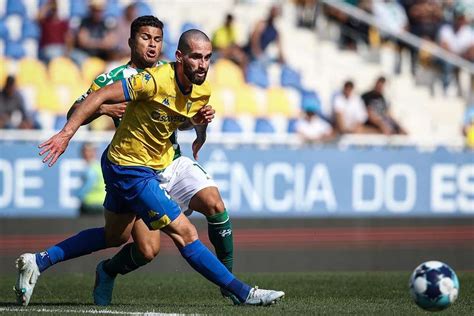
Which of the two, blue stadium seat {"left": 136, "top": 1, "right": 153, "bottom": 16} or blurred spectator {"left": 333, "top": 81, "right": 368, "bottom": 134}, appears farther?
blue stadium seat {"left": 136, "top": 1, "right": 153, "bottom": 16}

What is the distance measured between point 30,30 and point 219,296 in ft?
37.9

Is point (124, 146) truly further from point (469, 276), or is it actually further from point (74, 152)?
point (74, 152)

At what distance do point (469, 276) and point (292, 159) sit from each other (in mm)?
6539

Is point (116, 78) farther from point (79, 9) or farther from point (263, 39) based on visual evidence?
point (263, 39)

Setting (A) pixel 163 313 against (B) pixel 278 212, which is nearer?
(A) pixel 163 313

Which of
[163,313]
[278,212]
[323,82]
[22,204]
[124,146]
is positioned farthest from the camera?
[323,82]

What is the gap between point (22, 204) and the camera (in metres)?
17.9

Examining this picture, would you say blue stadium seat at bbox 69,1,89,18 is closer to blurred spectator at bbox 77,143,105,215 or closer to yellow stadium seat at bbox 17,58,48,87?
yellow stadium seat at bbox 17,58,48,87

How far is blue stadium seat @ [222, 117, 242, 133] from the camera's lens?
20656 mm

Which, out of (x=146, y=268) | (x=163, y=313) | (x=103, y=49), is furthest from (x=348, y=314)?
(x=103, y=49)

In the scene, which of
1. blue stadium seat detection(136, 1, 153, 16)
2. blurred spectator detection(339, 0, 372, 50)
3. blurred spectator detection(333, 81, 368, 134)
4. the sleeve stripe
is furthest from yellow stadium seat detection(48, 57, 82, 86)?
the sleeve stripe

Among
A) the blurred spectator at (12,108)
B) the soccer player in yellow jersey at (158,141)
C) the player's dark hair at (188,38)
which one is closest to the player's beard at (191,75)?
the soccer player in yellow jersey at (158,141)

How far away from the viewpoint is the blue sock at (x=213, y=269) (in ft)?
29.4

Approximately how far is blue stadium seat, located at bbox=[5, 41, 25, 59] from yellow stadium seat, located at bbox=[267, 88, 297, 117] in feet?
15.4
